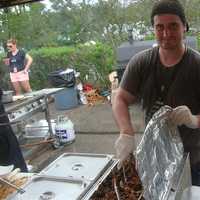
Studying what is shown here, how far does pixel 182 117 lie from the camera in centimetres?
163

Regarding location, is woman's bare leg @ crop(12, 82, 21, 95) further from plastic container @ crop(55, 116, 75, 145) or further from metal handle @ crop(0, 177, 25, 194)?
metal handle @ crop(0, 177, 25, 194)

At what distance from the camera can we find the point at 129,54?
555 centimetres

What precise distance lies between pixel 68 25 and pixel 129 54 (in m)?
3.68

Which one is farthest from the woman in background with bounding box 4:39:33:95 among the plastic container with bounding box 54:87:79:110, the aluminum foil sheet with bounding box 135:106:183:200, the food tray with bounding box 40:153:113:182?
the aluminum foil sheet with bounding box 135:106:183:200

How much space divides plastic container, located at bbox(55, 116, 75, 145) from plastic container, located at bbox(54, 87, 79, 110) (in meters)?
1.99

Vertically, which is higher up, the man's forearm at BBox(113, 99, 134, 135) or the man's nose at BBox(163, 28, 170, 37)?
the man's nose at BBox(163, 28, 170, 37)

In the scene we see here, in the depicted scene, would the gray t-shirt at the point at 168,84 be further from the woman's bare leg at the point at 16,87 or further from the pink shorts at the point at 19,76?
the woman's bare leg at the point at 16,87

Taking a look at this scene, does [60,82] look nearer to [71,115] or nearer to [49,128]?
[71,115]

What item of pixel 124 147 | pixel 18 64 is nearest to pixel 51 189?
pixel 124 147

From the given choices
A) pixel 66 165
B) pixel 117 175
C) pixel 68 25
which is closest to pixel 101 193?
pixel 117 175

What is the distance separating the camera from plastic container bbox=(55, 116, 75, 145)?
15.2ft

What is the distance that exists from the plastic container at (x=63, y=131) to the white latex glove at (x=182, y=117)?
302 centimetres

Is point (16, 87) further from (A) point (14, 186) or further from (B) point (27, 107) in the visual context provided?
(A) point (14, 186)

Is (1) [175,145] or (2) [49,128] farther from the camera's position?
(2) [49,128]
